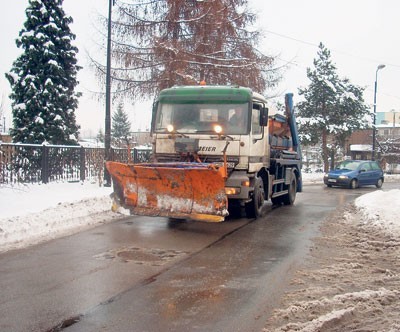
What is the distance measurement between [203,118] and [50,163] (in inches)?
302

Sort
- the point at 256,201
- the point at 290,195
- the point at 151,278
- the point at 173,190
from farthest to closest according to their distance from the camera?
the point at 290,195
the point at 256,201
the point at 173,190
the point at 151,278

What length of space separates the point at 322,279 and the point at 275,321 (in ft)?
5.37

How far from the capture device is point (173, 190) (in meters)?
8.94

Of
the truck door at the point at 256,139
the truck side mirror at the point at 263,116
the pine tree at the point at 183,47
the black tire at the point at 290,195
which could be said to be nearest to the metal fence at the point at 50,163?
the pine tree at the point at 183,47

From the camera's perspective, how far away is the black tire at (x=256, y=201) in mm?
10254

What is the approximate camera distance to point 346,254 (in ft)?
23.5

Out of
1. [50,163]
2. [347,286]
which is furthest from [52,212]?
[347,286]

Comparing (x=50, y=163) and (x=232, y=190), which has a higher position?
(x=50, y=163)

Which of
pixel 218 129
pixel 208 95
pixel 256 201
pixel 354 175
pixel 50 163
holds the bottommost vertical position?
pixel 354 175

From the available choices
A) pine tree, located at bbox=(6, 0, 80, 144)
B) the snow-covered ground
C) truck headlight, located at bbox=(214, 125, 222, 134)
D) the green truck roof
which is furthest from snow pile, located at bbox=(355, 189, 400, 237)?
pine tree, located at bbox=(6, 0, 80, 144)

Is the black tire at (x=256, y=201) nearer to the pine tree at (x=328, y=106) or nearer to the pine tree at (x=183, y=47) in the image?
the pine tree at (x=183, y=47)

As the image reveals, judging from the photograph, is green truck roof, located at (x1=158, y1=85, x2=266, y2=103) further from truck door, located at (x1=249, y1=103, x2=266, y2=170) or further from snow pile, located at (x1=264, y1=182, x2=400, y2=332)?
snow pile, located at (x1=264, y1=182, x2=400, y2=332)

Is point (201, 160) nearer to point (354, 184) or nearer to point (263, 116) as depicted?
point (263, 116)

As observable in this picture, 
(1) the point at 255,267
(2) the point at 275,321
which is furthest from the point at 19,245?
(2) the point at 275,321
